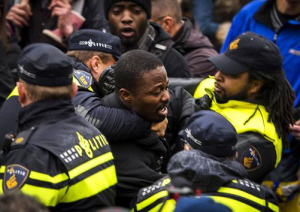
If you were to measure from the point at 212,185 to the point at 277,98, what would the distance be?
44.8 inches

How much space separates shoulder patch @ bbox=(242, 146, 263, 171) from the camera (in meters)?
4.75

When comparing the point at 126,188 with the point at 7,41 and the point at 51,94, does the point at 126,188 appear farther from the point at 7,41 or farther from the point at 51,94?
the point at 7,41

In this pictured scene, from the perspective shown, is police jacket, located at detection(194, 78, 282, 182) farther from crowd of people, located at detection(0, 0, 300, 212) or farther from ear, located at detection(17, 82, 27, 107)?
ear, located at detection(17, 82, 27, 107)

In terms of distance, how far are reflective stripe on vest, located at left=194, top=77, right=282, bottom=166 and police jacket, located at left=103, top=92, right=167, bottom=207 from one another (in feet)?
1.86

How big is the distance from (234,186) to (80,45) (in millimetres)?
1703

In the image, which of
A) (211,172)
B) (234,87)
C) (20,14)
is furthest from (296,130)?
(20,14)

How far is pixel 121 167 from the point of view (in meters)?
4.61

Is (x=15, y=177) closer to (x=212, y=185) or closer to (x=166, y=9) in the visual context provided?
(x=212, y=185)

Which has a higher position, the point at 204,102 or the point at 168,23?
the point at 204,102

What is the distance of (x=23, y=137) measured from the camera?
389 centimetres

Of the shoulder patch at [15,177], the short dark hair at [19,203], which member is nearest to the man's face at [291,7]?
the shoulder patch at [15,177]

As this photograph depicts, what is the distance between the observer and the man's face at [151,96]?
4.62m

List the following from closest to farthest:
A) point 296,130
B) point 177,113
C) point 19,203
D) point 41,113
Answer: point 19,203, point 41,113, point 177,113, point 296,130

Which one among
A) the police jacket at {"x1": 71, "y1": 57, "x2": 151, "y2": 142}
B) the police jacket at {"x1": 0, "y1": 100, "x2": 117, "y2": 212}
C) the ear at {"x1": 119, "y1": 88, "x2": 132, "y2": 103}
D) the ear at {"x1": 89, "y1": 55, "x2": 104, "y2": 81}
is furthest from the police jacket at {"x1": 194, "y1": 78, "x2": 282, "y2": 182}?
the police jacket at {"x1": 0, "y1": 100, "x2": 117, "y2": 212}
